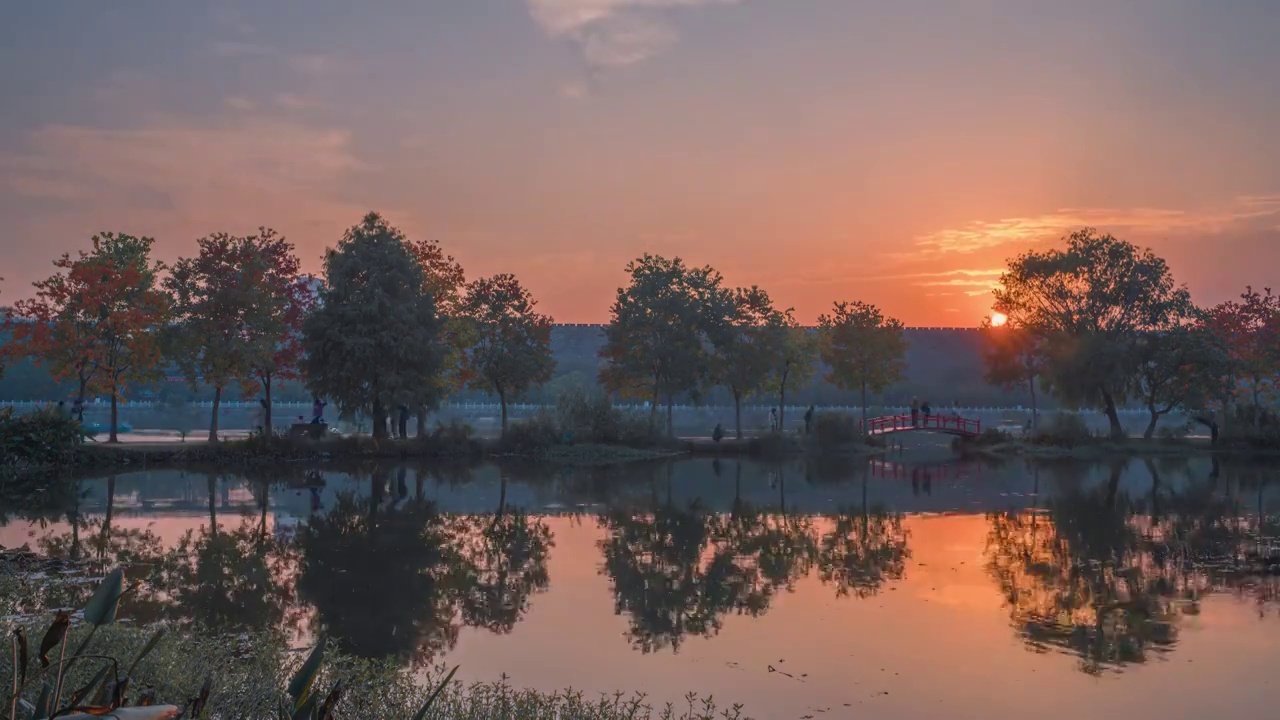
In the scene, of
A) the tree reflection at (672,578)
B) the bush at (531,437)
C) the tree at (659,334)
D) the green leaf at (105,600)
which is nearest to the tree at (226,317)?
the bush at (531,437)

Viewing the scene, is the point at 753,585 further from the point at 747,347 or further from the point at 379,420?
the point at 747,347

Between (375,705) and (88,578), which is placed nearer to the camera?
(375,705)

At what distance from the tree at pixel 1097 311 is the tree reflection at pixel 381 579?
1918 inches

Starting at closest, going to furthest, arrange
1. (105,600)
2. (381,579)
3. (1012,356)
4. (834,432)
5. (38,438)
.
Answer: (105,600)
(381,579)
(38,438)
(834,432)
(1012,356)

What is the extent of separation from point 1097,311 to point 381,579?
59598mm

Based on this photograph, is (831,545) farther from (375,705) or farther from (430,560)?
(375,705)

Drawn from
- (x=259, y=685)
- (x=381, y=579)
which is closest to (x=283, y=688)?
(x=259, y=685)

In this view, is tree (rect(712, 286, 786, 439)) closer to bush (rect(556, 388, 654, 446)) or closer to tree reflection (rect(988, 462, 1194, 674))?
bush (rect(556, 388, 654, 446))

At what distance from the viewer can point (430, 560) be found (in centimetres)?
2233

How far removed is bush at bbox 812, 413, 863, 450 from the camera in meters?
62.7

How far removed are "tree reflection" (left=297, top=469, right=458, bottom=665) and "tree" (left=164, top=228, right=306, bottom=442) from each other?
25279 mm

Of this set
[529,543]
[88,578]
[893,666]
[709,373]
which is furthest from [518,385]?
[893,666]

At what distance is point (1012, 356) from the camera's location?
73.8 metres

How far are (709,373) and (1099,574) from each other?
160ft
